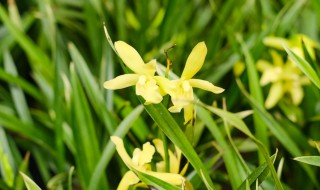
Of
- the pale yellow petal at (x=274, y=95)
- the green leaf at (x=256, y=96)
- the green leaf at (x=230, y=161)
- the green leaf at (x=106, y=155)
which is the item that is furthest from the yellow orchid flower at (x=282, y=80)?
the green leaf at (x=106, y=155)

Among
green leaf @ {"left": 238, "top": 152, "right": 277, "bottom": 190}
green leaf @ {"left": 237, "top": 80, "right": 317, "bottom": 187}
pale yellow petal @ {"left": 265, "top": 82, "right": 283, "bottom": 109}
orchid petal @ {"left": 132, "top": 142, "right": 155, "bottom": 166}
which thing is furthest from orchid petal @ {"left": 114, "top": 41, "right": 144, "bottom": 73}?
pale yellow petal @ {"left": 265, "top": 82, "right": 283, "bottom": 109}

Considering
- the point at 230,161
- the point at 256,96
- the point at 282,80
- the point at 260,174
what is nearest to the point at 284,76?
the point at 282,80

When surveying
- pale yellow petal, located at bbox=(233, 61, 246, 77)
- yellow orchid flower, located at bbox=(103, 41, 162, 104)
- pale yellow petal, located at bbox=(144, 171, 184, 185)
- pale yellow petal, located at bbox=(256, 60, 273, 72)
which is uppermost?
yellow orchid flower, located at bbox=(103, 41, 162, 104)

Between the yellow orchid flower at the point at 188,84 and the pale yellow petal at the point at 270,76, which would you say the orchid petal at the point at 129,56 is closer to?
the yellow orchid flower at the point at 188,84

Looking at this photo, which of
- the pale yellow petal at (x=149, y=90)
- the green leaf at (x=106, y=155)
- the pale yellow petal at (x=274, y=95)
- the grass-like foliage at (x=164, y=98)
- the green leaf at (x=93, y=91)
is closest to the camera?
the pale yellow petal at (x=149, y=90)

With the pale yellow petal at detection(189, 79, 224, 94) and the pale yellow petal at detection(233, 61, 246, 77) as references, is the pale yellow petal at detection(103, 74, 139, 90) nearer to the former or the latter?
the pale yellow petal at detection(189, 79, 224, 94)

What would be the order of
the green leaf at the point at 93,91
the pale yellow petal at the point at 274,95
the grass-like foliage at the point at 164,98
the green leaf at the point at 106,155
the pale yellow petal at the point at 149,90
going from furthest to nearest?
1. the pale yellow petal at the point at 274,95
2. the green leaf at the point at 93,91
3. the green leaf at the point at 106,155
4. the grass-like foliage at the point at 164,98
5. the pale yellow petal at the point at 149,90
